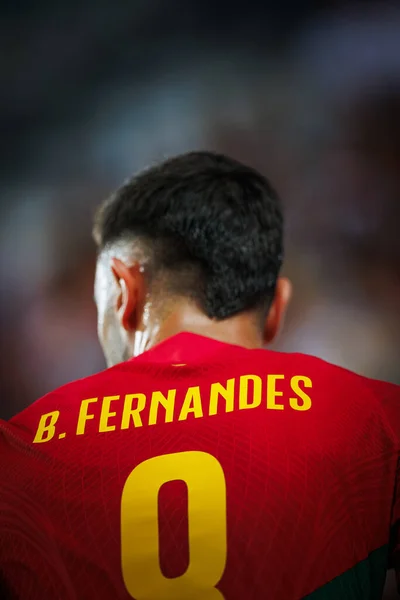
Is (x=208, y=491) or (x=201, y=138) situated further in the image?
(x=201, y=138)

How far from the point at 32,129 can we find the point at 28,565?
5.50 ft

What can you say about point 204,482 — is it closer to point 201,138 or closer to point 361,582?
point 361,582

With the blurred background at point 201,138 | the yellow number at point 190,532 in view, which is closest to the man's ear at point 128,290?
the yellow number at point 190,532

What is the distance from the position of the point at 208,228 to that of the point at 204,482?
1.38 feet

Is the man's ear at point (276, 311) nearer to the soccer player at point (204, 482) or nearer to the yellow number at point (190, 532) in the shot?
the soccer player at point (204, 482)

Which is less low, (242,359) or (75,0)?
(75,0)

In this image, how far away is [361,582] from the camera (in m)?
0.78

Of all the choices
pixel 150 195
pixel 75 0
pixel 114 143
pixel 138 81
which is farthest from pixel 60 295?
pixel 150 195

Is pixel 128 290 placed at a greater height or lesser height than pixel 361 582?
greater

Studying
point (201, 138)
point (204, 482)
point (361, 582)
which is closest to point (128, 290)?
point (204, 482)

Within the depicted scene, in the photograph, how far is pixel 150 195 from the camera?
1.08 meters

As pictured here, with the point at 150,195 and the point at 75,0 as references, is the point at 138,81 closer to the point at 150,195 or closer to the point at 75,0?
the point at 75,0

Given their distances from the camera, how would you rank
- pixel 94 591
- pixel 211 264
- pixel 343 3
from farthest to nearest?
pixel 343 3 → pixel 211 264 → pixel 94 591

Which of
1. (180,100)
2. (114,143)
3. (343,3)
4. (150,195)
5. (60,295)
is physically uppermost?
(343,3)
